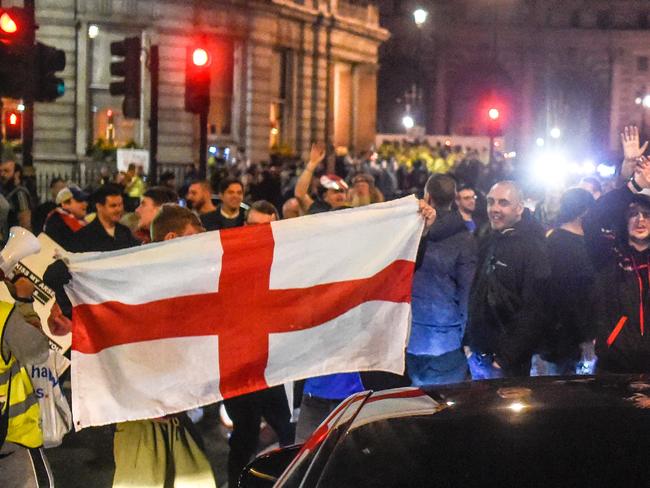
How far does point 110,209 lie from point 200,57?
19.6ft

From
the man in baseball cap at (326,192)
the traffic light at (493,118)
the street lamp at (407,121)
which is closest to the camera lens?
the man in baseball cap at (326,192)

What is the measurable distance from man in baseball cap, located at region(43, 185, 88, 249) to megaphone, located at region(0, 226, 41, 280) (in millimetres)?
3523

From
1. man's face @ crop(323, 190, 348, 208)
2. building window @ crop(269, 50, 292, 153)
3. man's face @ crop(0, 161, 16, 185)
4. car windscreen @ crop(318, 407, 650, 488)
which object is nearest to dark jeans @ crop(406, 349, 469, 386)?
man's face @ crop(323, 190, 348, 208)

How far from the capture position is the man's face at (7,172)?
47.4 ft

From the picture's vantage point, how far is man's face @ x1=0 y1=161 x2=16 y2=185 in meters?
14.5

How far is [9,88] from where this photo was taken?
13.5m

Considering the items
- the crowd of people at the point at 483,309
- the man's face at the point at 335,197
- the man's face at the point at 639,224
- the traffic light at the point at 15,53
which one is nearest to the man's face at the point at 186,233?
the crowd of people at the point at 483,309

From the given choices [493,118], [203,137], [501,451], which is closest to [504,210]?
[501,451]

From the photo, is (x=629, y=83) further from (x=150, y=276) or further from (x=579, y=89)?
(x=150, y=276)

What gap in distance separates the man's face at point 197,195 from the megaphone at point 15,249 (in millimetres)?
5598

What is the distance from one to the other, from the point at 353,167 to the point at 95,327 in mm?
26731

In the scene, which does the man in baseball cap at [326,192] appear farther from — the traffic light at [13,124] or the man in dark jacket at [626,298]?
the traffic light at [13,124]

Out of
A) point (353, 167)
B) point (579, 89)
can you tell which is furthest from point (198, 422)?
point (579, 89)

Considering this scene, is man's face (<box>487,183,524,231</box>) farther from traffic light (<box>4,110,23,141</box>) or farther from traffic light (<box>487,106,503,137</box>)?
traffic light (<box>487,106,503,137</box>)
